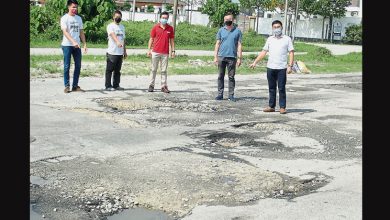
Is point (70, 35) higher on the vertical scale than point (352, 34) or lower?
lower

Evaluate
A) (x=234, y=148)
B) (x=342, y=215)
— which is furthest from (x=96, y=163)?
(x=342, y=215)

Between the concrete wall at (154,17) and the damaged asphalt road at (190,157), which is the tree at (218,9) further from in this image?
the damaged asphalt road at (190,157)

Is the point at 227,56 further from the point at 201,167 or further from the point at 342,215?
the point at 342,215

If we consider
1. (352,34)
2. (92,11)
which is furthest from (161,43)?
(352,34)

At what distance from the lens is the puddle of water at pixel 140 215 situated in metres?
4.36

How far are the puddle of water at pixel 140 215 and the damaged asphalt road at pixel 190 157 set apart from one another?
7 centimetres

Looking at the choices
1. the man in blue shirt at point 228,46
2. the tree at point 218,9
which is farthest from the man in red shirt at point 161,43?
the tree at point 218,9

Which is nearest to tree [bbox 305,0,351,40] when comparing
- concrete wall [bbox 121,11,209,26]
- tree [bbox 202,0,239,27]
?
tree [bbox 202,0,239,27]

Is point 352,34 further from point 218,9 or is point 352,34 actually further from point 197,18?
point 197,18

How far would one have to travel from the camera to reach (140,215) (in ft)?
14.5

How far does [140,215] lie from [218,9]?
147 ft

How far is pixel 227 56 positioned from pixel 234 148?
4.61m
